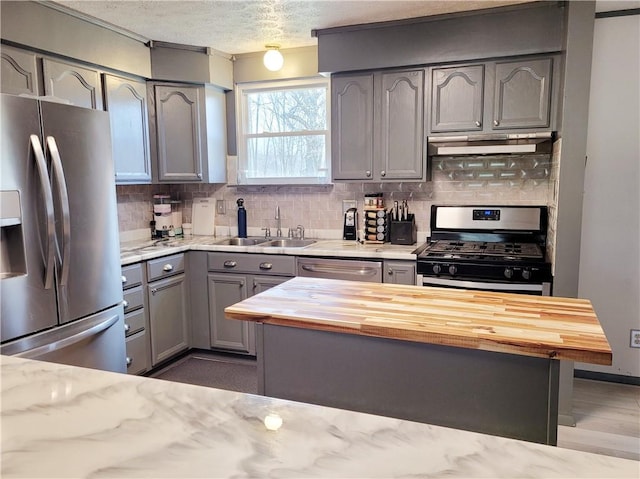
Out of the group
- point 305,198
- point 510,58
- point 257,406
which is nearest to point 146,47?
point 305,198

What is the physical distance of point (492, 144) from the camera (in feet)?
10.3

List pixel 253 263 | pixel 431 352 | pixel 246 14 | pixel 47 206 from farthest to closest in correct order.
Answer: pixel 253 263
pixel 246 14
pixel 47 206
pixel 431 352

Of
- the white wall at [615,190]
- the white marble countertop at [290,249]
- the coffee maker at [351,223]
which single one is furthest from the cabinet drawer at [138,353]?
the white wall at [615,190]

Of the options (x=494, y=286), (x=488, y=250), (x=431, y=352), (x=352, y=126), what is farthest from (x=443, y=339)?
(x=352, y=126)

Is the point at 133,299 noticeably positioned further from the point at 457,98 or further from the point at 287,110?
the point at 457,98

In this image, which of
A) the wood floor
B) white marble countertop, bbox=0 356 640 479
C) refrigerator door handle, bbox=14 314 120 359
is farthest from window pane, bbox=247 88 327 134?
white marble countertop, bbox=0 356 640 479

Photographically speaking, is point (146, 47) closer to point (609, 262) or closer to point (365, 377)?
point (365, 377)

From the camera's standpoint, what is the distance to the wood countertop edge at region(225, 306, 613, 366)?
4.16 ft

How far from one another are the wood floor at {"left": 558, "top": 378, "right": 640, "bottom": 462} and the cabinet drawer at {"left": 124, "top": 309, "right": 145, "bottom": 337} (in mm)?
2610

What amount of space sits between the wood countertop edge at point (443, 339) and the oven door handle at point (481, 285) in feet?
4.82

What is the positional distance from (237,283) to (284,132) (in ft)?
4.45

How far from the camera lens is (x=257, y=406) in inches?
33.4

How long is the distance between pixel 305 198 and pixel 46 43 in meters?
Result: 2.06

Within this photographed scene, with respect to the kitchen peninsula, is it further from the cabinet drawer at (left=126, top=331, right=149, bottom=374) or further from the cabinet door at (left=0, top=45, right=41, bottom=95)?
the cabinet door at (left=0, top=45, right=41, bottom=95)
